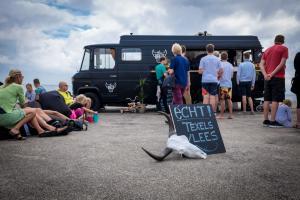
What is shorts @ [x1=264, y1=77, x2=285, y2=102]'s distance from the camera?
734 cm

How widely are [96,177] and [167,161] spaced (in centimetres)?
108

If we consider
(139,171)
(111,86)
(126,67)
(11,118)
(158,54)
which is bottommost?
(139,171)

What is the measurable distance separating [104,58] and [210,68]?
5189 mm

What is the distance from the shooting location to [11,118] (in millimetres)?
6160

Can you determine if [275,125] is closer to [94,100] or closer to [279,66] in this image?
[279,66]

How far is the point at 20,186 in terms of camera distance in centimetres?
321

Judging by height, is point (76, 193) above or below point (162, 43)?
below

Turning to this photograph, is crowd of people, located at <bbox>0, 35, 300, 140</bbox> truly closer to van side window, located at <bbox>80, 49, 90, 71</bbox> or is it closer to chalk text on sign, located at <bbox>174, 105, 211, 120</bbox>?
chalk text on sign, located at <bbox>174, 105, 211, 120</bbox>

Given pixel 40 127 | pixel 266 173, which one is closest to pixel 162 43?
pixel 40 127

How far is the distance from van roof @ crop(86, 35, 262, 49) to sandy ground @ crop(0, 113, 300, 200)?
7338 millimetres

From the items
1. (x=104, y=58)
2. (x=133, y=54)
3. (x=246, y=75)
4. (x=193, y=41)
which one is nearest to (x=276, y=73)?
(x=246, y=75)

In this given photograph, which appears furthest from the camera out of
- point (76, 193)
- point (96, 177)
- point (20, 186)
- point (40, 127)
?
point (40, 127)

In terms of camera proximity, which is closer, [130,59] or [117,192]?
[117,192]

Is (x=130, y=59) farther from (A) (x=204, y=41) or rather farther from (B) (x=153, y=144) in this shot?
(B) (x=153, y=144)
